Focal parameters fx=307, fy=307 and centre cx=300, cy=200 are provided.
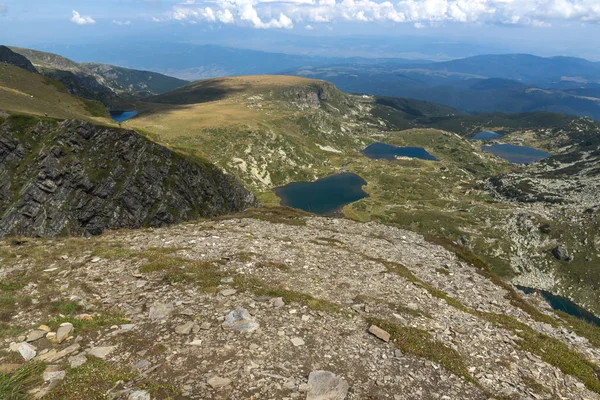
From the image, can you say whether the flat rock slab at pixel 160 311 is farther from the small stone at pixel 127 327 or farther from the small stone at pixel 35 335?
the small stone at pixel 35 335

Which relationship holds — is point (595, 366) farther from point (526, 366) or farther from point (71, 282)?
point (71, 282)

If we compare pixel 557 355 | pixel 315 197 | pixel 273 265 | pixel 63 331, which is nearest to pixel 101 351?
pixel 63 331

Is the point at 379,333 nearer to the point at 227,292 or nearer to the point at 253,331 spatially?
the point at 253,331

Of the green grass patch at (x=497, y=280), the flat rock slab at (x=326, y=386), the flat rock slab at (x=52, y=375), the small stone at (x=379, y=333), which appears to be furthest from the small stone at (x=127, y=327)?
the green grass patch at (x=497, y=280)

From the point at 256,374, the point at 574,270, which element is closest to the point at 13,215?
the point at 256,374

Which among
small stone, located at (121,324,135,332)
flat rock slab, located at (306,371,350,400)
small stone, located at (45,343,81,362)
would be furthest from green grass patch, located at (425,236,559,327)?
small stone, located at (45,343,81,362)

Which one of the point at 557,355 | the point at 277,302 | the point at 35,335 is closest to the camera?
the point at 35,335

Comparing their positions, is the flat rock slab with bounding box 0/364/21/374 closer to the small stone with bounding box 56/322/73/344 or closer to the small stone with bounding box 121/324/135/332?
the small stone with bounding box 56/322/73/344
